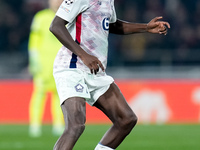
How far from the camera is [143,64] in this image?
1802 cm

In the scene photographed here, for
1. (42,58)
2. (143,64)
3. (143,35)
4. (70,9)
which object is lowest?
(143,64)

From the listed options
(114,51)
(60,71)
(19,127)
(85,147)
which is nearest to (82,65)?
(60,71)

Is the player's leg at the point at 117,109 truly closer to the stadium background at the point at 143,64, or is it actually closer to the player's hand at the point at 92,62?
the player's hand at the point at 92,62

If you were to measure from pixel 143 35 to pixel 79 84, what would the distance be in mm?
13027

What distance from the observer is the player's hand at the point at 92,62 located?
592 cm

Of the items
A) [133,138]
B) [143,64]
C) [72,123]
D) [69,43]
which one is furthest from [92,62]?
[143,64]

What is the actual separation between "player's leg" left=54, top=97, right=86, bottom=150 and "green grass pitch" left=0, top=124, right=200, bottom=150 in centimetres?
371

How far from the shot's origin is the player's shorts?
6.14 meters

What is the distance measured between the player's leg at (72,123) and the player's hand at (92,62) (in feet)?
1.22

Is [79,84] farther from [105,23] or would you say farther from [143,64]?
[143,64]

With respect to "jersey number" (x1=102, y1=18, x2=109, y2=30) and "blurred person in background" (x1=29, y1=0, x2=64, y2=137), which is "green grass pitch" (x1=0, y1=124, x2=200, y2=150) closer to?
"blurred person in background" (x1=29, y1=0, x2=64, y2=137)

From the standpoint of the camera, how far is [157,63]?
17828 mm

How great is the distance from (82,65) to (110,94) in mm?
488

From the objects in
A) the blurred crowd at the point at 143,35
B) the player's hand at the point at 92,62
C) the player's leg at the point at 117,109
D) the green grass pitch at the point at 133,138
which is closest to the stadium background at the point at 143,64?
the blurred crowd at the point at 143,35
